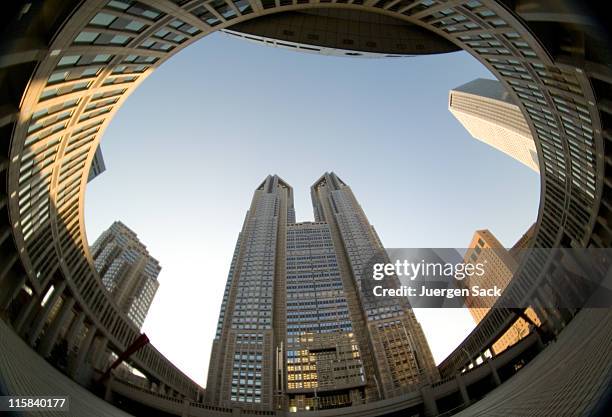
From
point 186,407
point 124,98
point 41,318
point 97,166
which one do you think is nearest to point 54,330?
point 41,318

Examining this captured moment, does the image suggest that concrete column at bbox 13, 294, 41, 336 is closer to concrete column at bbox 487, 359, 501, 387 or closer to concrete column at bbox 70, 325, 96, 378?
concrete column at bbox 70, 325, 96, 378

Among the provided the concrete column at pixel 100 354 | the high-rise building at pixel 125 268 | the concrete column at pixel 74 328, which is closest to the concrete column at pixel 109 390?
the concrete column at pixel 100 354

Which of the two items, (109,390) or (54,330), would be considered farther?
(109,390)

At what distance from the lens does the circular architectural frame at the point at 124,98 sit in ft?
66.8

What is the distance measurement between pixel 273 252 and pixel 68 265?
267ft

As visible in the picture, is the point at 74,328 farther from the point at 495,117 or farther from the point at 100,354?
the point at 495,117

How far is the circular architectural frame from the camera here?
66.8 feet

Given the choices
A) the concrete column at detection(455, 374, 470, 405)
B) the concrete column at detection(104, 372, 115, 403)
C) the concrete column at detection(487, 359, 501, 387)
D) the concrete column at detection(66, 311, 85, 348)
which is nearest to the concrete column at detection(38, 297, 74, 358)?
the concrete column at detection(66, 311, 85, 348)

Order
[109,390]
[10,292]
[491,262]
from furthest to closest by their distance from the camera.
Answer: [491,262]
[109,390]
[10,292]

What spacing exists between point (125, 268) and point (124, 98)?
123 meters

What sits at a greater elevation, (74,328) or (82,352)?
(74,328)

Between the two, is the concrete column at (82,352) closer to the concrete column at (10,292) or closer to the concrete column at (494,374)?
the concrete column at (10,292)

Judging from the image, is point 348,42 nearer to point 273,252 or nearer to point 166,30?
point 166,30

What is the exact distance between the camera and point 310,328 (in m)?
98.8
